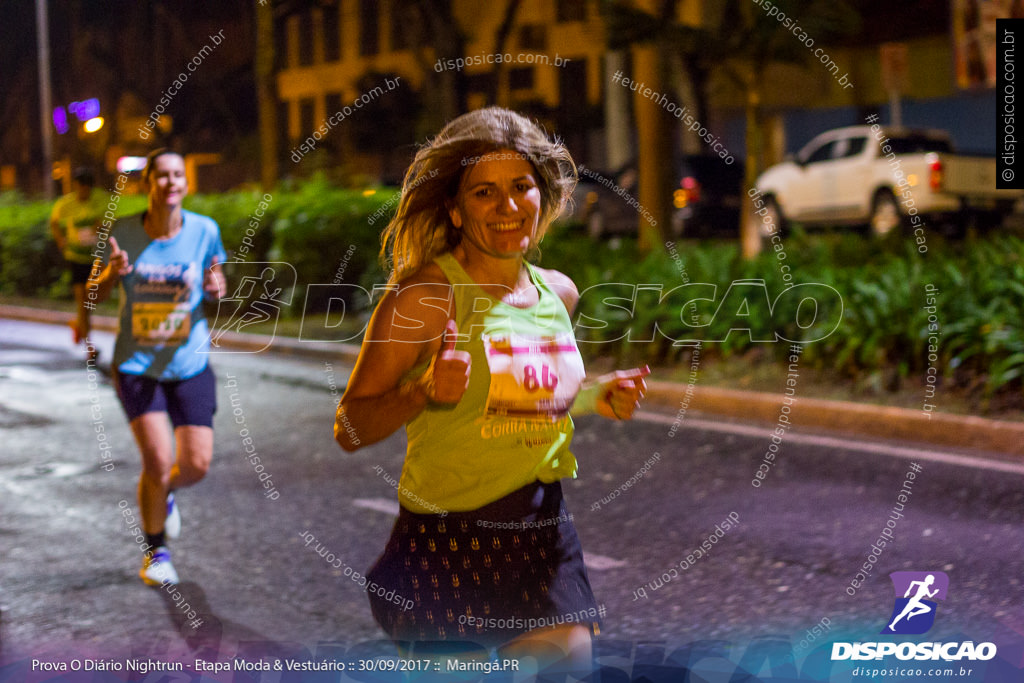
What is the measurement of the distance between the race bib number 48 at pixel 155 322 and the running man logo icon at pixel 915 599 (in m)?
2.89

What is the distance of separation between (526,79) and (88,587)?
34134 mm

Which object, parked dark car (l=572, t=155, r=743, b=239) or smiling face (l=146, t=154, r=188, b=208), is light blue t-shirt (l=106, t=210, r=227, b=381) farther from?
parked dark car (l=572, t=155, r=743, b=239)

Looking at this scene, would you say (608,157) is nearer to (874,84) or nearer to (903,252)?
(874,84)

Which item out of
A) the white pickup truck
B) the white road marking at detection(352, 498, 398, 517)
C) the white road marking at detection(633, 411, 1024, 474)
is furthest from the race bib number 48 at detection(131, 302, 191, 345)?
the white pickup truck

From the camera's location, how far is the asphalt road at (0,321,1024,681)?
4.20 m

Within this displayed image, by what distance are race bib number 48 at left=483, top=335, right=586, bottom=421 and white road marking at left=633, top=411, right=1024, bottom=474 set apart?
14.9 ft

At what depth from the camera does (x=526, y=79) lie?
37.7 meters

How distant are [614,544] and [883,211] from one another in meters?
14.1

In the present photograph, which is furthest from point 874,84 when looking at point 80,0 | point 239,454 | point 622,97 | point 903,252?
point 239,454

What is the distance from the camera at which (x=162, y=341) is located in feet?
15.5

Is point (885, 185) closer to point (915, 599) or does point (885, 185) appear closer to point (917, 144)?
point (917, 144)

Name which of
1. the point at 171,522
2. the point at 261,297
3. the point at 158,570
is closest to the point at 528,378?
the point at 158,570

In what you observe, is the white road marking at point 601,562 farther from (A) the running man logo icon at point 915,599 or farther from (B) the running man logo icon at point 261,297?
(B) the running man logo icon at point 261,297

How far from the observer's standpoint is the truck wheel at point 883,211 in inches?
702
